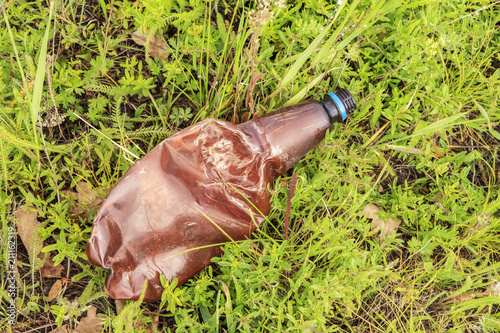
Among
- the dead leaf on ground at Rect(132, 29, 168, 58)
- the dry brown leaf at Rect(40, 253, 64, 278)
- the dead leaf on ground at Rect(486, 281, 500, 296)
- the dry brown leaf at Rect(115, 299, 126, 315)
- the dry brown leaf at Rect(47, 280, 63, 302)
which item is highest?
the dead leaf on ground at Rect(132, 29, 168, 58)

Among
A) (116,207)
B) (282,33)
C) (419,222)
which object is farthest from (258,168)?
(419,222)

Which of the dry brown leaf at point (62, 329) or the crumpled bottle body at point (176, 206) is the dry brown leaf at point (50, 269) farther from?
the crumpled bottle body at point (176, 206)

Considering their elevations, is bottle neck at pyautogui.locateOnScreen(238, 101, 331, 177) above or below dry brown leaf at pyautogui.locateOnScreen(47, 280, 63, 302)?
above

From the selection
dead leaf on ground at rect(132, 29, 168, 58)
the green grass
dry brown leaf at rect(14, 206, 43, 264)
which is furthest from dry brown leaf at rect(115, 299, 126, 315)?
dead leaf on ground at rect(132, 29, 168, 58)

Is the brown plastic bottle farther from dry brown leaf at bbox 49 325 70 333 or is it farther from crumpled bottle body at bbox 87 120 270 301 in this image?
dry brown leaf at bbox 49 325 70 333

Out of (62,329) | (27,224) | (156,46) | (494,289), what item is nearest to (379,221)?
(494,289)

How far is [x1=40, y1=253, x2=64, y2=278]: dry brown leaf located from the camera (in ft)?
6.68

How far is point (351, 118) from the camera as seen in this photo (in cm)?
230

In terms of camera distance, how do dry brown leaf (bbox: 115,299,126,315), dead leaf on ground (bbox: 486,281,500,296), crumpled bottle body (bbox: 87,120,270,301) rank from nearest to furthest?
1. crumpled bottle body (bbox: 87,120,270,301)
2. dry brown leaf (bbox: 115,299,126,315)
3. dead leaf on ground (bbox: 486,281,500,296)

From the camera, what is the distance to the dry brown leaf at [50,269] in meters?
2.04

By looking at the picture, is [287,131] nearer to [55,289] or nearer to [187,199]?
[187,199]

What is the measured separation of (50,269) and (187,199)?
37.0 inches

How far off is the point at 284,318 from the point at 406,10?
6.74ft

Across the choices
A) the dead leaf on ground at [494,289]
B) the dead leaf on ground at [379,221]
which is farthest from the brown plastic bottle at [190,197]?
the dead leaf on ground at [494,289]
